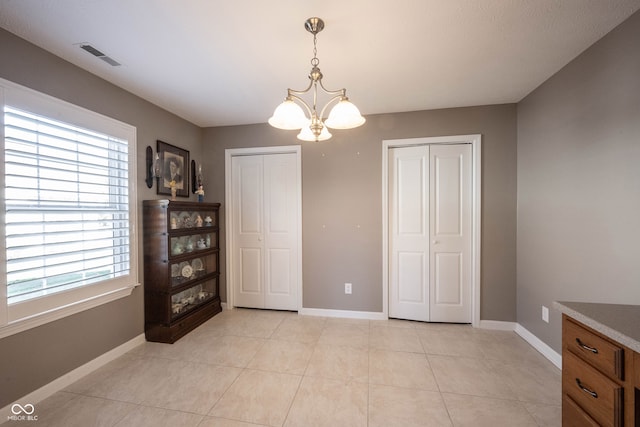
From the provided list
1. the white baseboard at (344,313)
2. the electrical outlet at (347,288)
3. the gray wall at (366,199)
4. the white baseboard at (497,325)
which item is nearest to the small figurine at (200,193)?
the gray wall at (366,199)

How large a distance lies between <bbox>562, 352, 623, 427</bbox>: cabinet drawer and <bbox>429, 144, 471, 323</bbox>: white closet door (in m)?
1.66

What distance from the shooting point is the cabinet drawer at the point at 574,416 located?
1.00m

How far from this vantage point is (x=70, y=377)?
5.99 feet

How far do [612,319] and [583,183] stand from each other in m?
1.29

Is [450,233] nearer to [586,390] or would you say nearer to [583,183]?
[583,183]

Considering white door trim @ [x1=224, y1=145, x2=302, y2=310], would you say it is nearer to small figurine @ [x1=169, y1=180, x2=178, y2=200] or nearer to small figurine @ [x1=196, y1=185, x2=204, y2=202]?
small figurine @ [x1=196, y1=185, x2=204, y2=202]

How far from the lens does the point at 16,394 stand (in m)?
1.55

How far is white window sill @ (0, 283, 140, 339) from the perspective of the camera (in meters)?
1.52

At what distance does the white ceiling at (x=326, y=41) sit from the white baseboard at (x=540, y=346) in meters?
2.38

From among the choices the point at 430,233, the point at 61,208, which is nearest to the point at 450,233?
the point at 430,233

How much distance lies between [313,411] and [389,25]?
2.51 meters

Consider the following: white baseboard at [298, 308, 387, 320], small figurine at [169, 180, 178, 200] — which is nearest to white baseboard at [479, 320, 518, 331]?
white baseboard at [298, 308, 387, 320]

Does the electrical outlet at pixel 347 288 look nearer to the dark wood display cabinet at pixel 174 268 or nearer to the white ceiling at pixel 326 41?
the dark wood display cabinet at pixel 174 268

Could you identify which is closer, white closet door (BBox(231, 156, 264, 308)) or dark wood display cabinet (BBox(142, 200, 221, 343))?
dark wood display cabinet (BBox(142, 200, 221, 343))
